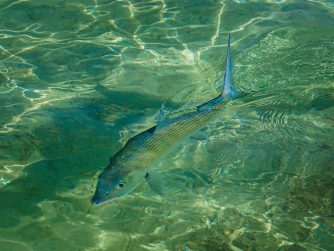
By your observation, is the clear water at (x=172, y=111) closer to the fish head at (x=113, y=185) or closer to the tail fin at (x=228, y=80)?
the tail fin at (x=228, y=80)

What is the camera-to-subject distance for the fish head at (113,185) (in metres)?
2.89

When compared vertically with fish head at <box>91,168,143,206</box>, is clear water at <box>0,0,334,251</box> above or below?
below

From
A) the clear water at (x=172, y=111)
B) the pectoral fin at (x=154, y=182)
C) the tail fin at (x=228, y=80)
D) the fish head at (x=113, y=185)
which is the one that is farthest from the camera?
the tail fin at (x=228, y=80)

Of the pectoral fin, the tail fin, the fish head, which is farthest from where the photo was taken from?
the tail fin

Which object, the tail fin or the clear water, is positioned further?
the tail fin

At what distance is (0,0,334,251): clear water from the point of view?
3.69 m

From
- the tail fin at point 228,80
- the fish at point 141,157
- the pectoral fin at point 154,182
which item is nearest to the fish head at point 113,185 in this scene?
the fish at point 141,157

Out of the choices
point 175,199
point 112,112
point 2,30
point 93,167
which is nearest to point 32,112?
point 112,112

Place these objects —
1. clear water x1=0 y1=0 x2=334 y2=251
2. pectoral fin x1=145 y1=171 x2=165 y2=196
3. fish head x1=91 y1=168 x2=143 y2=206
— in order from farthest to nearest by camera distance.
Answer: clear water x1=0 y1=0 x2=334 y2=251 < pectoral fin x1=145 y1=171 x2=165 y2=196 < fish head x1=91 y1=168 x2=143 y2=206

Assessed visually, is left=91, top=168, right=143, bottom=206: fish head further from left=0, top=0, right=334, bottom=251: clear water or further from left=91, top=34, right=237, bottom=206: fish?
left=0, top=0, right=334, bottom=251: clear water

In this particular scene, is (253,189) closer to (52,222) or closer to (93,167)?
(93,167)

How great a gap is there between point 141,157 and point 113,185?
1.16 feet

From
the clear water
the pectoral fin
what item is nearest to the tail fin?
the clear water

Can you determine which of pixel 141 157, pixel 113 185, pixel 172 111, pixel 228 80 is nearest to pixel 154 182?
pixel 141 157
